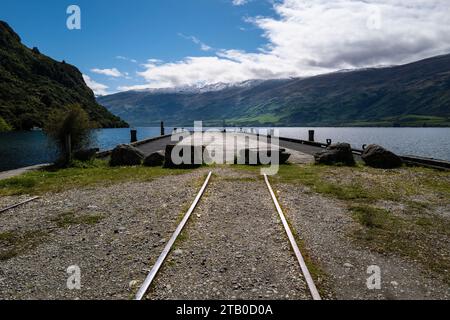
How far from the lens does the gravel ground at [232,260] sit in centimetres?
475

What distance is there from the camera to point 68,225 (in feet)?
26.1

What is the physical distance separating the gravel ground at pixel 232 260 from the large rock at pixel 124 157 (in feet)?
36.8

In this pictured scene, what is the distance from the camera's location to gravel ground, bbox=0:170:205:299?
196 inches

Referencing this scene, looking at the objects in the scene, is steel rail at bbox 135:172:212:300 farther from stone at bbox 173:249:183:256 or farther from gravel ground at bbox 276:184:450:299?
gravel ground at bbox 276:184:450:299

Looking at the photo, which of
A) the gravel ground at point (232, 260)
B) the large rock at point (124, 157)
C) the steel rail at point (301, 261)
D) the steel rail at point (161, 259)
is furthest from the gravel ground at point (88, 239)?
the large rock at point (124, 157)

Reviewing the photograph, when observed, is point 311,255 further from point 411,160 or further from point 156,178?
point 411,160

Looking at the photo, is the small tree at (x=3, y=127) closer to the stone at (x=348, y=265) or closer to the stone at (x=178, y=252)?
the stone at (x=178, y=252)

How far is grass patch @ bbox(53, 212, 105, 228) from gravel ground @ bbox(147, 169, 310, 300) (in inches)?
103

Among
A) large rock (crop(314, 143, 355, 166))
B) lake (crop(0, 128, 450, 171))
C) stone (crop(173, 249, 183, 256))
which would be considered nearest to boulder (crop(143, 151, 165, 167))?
lake (crop(0, 128, 450, 171))

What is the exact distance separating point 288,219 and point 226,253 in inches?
107

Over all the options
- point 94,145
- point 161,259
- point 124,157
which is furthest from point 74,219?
point 94,145

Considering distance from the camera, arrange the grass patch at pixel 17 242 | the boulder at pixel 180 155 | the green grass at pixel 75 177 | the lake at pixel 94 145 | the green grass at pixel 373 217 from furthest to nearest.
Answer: the lake at pixel 94 145 → the boulder at pixel 180 155 → the green grass at pixel 75 177 → the green grass at pixel 373 217 → the grass patch at pixel 17 242

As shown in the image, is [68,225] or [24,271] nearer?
[24,271]
